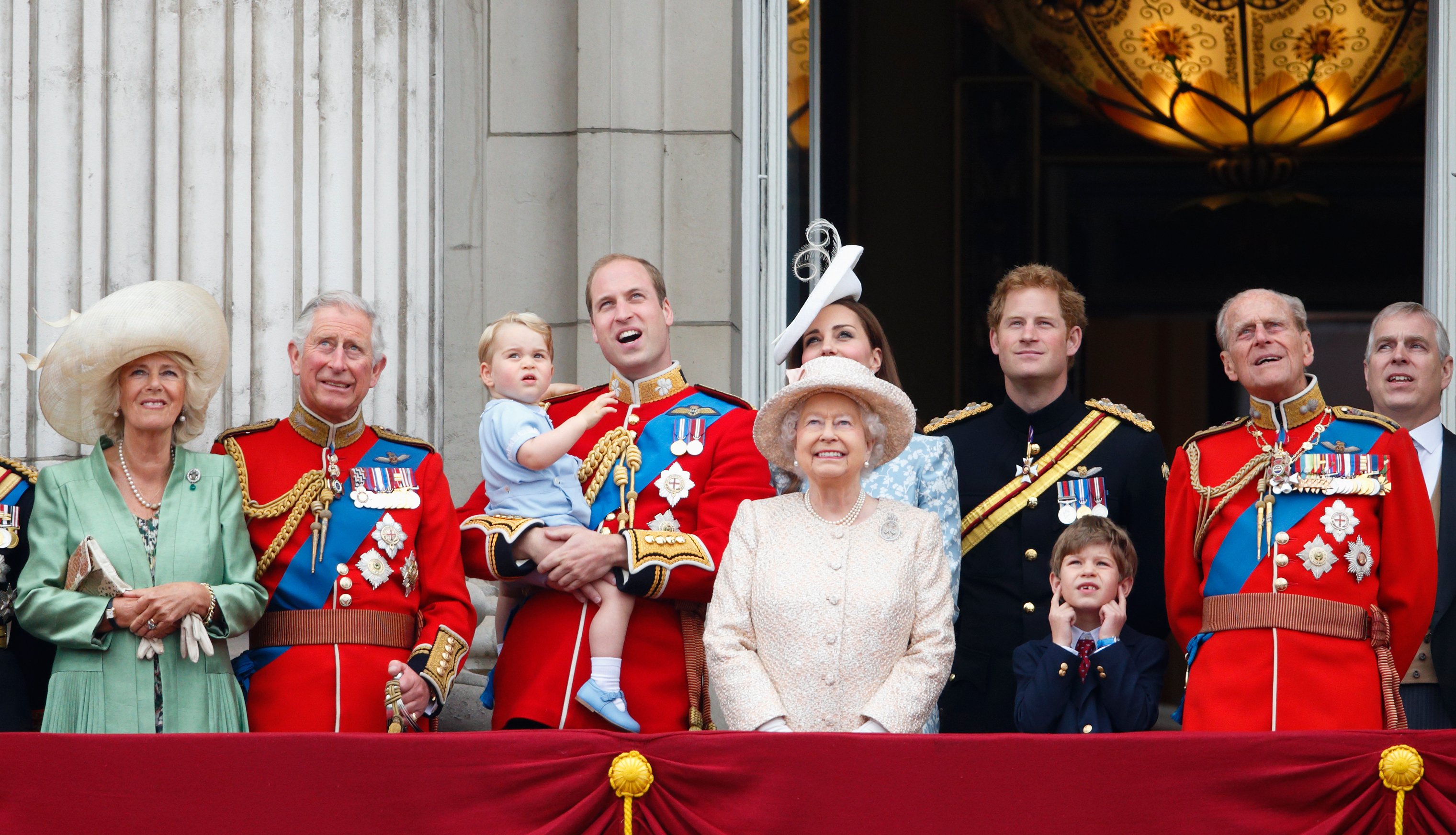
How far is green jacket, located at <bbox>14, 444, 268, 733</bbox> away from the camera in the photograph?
428 centimetres

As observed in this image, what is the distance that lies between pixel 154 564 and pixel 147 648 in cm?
20

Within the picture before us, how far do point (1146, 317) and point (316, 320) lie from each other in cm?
670

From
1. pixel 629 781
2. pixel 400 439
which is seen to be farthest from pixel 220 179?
pixel 629 781

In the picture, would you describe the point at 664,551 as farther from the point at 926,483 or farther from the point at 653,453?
the point at 926,483

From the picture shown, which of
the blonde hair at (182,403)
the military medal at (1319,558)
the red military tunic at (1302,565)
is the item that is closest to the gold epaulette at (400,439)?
the blonde hair at (182,403)

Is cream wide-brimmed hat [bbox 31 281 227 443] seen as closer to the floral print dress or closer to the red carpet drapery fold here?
the floral print dress

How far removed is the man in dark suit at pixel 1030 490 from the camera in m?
4.79

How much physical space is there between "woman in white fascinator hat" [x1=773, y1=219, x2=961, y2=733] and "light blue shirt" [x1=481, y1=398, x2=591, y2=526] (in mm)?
563

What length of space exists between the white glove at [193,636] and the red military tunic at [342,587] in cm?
26

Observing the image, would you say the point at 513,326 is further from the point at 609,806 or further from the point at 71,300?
the point at 71,300

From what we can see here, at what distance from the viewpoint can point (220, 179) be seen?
6387 mm

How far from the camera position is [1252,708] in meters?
4.40

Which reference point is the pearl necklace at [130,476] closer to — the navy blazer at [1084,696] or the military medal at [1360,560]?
the navy blazer at [1084,696]

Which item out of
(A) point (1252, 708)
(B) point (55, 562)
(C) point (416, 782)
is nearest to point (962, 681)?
(A) point (1252, 708)
